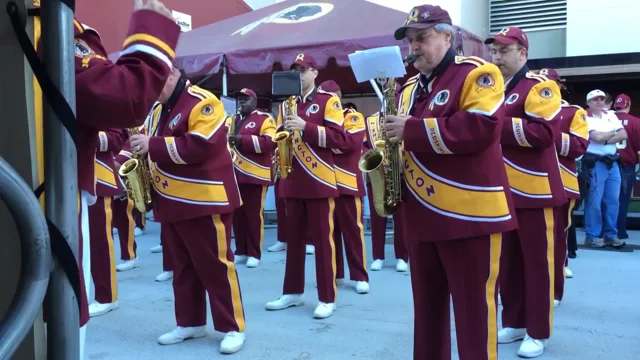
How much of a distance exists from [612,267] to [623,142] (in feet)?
7.76

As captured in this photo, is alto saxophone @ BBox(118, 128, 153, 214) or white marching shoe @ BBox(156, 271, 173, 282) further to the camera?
white marching shoe @ BBox(156, 271, 173, 282)

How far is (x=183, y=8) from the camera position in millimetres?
14086

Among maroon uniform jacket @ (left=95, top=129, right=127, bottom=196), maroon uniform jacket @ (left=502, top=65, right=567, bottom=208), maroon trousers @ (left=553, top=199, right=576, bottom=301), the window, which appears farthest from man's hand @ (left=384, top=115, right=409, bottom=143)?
the window

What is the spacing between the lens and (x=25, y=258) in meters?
1.12

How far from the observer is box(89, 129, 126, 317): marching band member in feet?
16.9

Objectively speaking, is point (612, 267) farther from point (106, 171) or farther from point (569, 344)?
point (106, 171)

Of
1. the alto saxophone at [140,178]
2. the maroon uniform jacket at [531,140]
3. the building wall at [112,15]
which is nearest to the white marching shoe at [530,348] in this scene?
the maroon uniform jacket at [531,140]

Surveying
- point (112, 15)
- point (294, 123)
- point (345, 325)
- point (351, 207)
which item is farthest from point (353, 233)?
point (112, 15)

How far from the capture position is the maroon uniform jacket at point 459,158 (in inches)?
109

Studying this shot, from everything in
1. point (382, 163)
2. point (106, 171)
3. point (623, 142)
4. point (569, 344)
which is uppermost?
point (382, 163)

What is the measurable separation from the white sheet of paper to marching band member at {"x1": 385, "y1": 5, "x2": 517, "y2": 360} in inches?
11.2

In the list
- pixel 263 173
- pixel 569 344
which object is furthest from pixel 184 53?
pixel 569 344

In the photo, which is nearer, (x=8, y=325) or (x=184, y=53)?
(x=8, y=325)

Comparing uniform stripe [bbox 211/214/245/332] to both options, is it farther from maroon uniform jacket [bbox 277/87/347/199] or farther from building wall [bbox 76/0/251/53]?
building wall [bbox 76/0/251/53]
